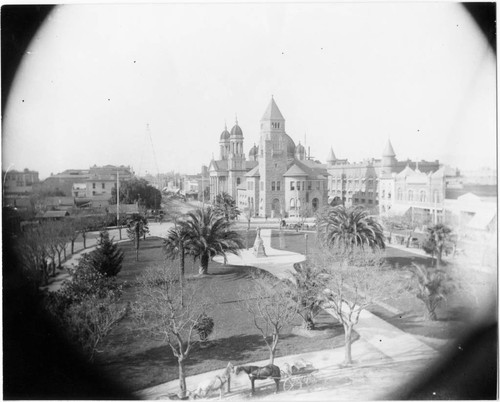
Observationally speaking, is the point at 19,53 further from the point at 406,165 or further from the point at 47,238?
the point at 406,165

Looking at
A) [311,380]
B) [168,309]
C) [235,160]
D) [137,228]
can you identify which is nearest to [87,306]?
[168,309]

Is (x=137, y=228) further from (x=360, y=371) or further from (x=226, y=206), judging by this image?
(x=360, y=371)

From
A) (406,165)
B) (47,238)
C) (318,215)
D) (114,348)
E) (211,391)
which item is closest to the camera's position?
(211,391)

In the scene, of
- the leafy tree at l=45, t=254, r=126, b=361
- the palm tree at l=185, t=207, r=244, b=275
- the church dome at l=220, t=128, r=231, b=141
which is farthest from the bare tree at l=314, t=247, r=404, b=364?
the leafy tree at l=45, t=254, r=126, b=361

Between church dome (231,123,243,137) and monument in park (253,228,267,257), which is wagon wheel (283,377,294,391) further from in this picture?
church dome (231,123,243,137)

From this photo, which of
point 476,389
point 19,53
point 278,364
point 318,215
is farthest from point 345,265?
point 19,53

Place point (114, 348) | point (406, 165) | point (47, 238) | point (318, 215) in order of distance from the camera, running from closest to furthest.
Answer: point (114, 348) < point (47, 238) < point (406, 165) < point (318, 215)

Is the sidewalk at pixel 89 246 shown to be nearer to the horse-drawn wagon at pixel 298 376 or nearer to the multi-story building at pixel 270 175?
the multi-story building at pixel 270 175

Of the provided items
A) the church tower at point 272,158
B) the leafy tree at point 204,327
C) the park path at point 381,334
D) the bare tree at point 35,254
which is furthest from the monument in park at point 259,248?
the bare tree at point 35,254
